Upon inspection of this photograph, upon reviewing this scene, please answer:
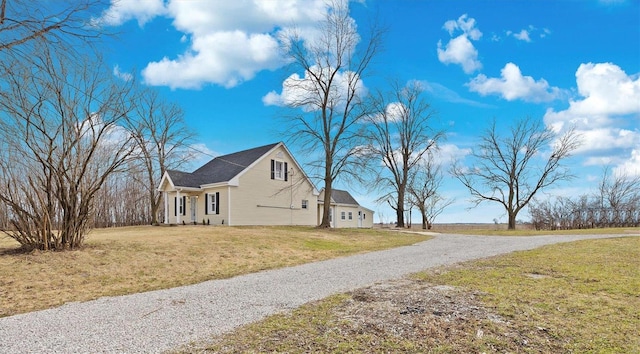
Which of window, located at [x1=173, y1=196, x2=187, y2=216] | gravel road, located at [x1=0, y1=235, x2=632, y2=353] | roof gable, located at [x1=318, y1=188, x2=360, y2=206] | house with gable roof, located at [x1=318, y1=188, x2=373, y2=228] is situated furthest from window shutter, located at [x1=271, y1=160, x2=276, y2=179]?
gravel road, located at [x1=0, y1=235, x2=632, y2=353]

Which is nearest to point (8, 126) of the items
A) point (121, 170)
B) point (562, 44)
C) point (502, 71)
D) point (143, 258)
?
point (121, 170)

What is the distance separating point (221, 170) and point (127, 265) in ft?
54.4

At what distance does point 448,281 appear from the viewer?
7047 mm

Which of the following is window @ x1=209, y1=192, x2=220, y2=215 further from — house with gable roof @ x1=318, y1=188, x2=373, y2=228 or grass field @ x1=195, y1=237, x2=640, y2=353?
grass field @ x1=195, y1=237, x2=640, y2=353

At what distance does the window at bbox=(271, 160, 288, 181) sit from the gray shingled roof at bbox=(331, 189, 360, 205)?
11.0 m

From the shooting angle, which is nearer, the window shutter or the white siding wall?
the white siding wall

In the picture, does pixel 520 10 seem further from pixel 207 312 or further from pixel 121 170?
pixel 121 170

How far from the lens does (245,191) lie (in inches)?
931

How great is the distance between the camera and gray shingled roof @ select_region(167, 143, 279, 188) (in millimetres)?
24000

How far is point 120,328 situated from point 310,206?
79.7 feet

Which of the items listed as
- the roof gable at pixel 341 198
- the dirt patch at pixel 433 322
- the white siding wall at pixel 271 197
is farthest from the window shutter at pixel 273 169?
the dirt patch at pixel 433 322

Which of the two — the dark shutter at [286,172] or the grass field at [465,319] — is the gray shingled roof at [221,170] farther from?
the grass field at [465,319]

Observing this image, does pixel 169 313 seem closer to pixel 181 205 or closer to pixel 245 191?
pixel 245 191

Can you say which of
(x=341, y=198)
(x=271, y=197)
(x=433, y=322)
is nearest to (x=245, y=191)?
(x=271, y=197)
